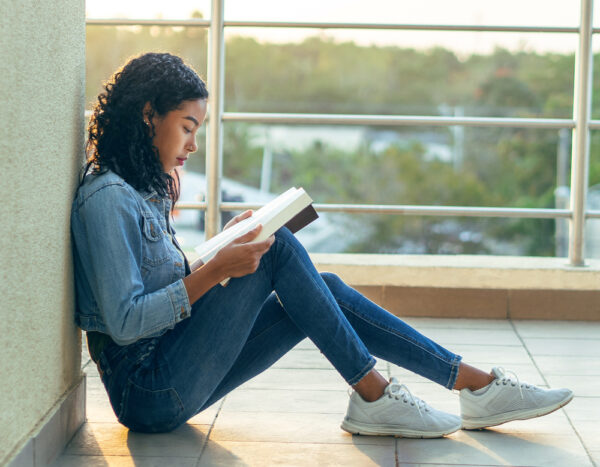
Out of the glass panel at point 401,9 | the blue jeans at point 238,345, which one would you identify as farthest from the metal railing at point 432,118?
the glass panel at point 401,9

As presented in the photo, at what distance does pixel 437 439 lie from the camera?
6.85 ft

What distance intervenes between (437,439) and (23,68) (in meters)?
1.22

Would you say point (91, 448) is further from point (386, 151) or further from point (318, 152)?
point (318, 152)

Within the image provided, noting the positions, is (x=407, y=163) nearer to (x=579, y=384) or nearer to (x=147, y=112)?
(x=579, y=384)

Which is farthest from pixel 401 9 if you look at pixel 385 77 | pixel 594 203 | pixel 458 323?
pixel 458 323

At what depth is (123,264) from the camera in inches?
70.0

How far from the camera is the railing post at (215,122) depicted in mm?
3391

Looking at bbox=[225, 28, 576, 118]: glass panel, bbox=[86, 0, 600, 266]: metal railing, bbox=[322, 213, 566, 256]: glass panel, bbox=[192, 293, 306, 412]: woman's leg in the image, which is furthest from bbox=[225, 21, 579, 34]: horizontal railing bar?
bbox=[225, 28, 576, 118]: glass panel

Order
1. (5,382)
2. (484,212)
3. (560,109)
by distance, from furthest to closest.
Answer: (560,109) → (484,212) → (5,382)

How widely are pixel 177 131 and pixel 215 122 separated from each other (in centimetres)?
145

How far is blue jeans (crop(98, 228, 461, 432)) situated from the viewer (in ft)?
6.31

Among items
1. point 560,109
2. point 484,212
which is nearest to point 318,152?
point 560,109

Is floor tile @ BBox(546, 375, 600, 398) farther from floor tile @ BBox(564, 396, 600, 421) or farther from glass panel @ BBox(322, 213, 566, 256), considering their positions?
glass panel @ BBox(322, 213, 566, 256)

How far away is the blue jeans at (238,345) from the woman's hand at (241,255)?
0.05m
